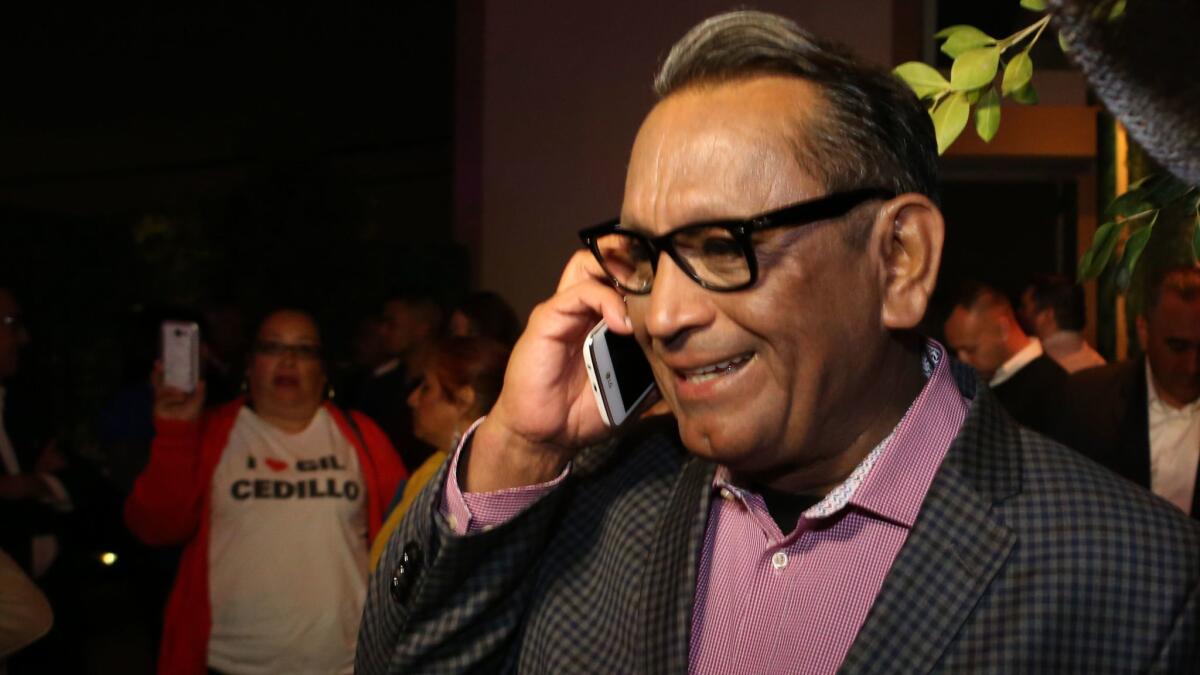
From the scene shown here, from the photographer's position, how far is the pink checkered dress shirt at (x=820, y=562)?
1475mm

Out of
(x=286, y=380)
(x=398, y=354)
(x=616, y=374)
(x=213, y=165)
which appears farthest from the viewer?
(x=213, y=165)

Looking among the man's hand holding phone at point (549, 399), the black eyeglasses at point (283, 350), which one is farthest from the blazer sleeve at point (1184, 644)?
the black eyeglasses at point (283, 350)

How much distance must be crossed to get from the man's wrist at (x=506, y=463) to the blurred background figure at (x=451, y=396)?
1.93 metres

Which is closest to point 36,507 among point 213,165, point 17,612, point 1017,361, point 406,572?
point 17,612

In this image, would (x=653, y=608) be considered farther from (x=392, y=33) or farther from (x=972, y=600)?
(x=392, y=33)

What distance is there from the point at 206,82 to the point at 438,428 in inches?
488

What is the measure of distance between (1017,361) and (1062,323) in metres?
0.73

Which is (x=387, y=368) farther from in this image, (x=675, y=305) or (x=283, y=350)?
(x=675, y=305)

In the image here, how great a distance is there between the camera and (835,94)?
1437 millimetres

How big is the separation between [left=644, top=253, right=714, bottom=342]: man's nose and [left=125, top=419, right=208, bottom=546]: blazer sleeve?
9.45ft

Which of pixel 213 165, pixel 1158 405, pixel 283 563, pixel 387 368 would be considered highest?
pixel 213 165

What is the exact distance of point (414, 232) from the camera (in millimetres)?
16500

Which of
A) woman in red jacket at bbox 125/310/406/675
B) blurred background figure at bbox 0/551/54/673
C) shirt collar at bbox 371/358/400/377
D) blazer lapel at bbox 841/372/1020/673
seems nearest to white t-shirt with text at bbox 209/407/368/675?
woman in red jacket at bbox 125/310/406/675

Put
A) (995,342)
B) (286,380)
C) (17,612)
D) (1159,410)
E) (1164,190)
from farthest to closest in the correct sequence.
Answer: (995,342)
(1159,410)
(286,380)
(17,612)
(1164,190)
